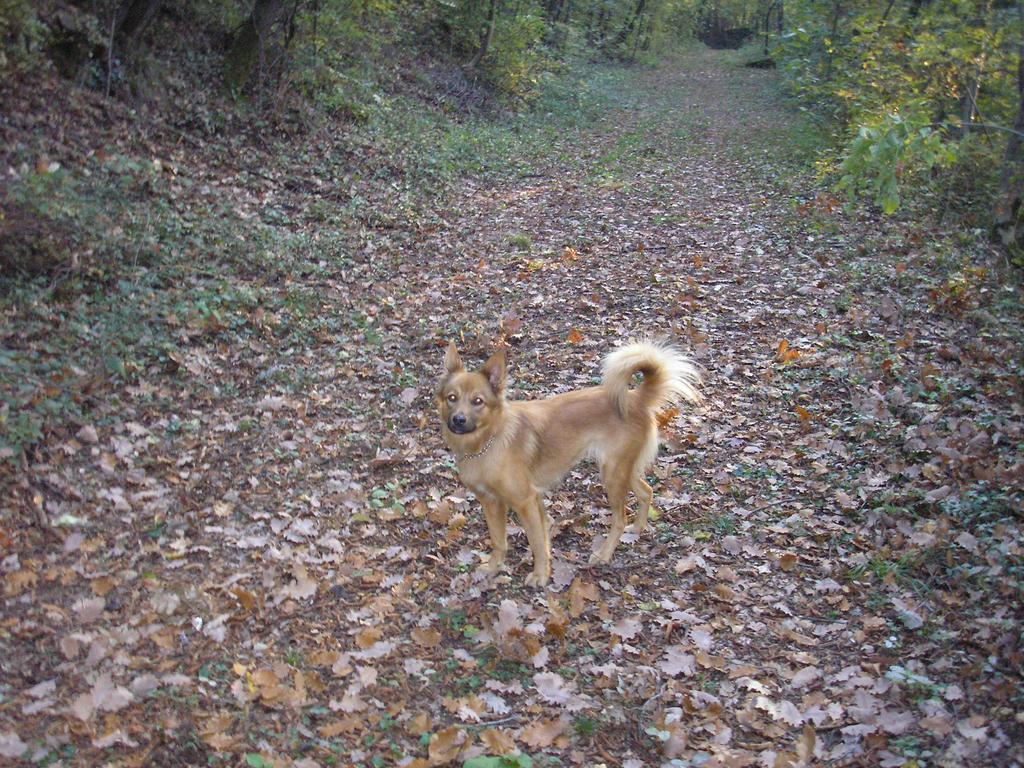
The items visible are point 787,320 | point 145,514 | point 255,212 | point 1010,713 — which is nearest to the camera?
point 1010,713

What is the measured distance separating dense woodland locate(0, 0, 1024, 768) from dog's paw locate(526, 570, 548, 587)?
0.09 metres

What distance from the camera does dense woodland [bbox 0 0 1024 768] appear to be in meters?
4.54

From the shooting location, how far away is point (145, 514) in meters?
6.19

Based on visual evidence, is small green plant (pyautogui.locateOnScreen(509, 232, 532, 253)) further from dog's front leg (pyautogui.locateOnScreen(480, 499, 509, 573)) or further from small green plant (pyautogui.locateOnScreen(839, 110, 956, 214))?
dog's front leg (pyautogui.locateOnScreen(480, 499, 509, 573))

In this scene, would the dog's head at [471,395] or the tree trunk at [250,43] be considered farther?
the tree trunk at [250,43]

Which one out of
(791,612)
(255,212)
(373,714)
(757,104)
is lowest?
(373,714)

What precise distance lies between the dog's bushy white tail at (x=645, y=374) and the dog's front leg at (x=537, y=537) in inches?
38.5

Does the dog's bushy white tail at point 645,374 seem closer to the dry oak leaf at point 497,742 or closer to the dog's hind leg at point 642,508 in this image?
the dog's hind leg at point 642,508

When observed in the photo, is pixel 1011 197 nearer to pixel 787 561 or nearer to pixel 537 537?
pixel 787 561

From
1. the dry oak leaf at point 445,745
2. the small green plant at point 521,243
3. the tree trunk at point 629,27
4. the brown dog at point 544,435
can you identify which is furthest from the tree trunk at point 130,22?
the tree trunk at point 629,27

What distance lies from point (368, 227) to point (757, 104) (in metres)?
23.1

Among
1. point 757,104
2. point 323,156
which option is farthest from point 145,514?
point 757,104

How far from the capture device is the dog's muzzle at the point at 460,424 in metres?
5.43

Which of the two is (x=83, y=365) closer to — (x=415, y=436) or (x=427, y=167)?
(x=415, y=436)
